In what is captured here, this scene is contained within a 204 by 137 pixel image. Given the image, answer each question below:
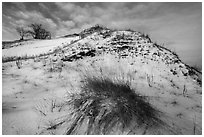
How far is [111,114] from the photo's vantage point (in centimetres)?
186

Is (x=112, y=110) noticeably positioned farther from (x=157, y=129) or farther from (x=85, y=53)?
(x=85, y=53)

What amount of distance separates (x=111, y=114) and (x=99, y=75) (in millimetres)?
1582

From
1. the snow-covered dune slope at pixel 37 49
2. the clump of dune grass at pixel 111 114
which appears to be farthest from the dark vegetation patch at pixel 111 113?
the snow-covered dune slope at pixel 37 49

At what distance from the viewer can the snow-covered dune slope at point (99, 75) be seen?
195 cm

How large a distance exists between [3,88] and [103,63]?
232 centimetres

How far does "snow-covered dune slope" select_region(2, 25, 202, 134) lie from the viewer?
1.95m

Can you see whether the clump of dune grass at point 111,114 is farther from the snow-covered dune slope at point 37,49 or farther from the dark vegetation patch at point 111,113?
the snow-covered dune slope at point 37,49

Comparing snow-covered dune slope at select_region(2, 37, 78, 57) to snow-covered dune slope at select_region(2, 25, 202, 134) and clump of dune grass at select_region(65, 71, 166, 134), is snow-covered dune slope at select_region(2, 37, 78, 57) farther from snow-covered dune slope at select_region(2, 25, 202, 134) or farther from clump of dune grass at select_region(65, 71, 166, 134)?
clump of dune grass at select_region(65, 71, 166, 134)

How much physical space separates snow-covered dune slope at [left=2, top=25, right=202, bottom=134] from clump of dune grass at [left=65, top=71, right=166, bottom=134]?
53 mm

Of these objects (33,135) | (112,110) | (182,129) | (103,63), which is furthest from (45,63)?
(182,129)

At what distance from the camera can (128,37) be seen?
226 inches

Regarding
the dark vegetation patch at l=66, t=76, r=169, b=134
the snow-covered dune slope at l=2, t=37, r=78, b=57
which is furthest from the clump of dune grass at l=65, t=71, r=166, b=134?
the snow-covered dune slope at l=2, t=37, r=78, b=57

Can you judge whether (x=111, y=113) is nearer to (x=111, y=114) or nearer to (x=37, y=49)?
(x=111, y=114)

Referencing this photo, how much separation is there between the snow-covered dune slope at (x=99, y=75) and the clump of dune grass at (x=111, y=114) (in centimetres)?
5
